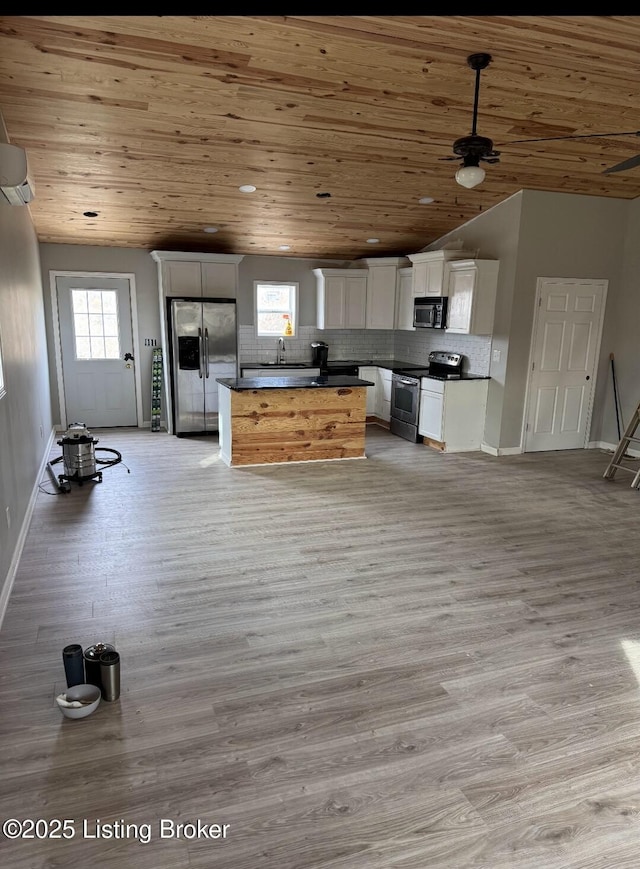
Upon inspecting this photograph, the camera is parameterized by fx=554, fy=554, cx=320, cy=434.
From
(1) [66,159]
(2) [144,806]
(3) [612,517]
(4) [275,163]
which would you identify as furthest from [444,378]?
(2) [144,806]

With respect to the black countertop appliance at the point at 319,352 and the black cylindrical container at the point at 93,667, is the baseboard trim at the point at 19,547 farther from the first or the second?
the black countertop appliance at the point at 319,352

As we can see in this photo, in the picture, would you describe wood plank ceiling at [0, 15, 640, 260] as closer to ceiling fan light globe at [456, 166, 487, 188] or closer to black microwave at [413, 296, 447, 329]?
ceiling fan light globe at [456, 166, 487, 188]

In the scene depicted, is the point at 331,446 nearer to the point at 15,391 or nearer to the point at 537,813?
the point at 15,391

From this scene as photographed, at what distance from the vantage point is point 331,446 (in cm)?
627

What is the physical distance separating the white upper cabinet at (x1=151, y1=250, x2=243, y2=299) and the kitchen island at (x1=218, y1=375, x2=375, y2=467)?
2.02 metres

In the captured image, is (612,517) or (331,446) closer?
(612,517)

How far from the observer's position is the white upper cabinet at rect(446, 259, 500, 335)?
21.1 feet

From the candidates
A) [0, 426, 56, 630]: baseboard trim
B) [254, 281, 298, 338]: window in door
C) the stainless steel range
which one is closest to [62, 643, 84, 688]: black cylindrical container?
[0, 426, 56, 630]: baseboard trim

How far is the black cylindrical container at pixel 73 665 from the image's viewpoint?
2354 mm

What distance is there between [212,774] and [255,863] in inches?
15.1

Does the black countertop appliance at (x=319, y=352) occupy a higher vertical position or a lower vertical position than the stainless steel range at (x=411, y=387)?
higher

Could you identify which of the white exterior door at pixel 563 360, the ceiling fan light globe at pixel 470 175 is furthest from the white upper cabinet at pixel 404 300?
the ceiling fan light globe at pixel 470 175

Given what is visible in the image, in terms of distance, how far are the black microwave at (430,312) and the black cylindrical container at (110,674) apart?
18.8 ft

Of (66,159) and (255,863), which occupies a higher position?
(66,159)
